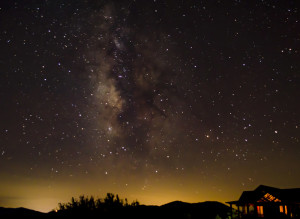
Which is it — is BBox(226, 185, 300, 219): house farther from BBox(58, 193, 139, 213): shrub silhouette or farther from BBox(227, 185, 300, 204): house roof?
BBox(58, 193, 139, 213): shrub silhouette

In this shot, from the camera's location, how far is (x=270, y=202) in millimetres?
23859

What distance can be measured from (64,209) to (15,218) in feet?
33.0

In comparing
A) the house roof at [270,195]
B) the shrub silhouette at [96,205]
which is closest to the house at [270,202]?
the house roof at [270,195]

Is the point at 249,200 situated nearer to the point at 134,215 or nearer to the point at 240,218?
the point at 240,218

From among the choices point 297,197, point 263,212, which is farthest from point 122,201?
point 263,212

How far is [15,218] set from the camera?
20641 mm

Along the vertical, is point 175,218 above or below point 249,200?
below

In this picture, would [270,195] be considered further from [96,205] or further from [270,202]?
[96,205]

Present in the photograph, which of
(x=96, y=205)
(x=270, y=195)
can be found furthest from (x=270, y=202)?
(x=96, y=205)

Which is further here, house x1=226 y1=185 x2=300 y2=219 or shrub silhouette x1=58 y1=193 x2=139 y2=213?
house x1=226 y1=185 x2=300 y2=219

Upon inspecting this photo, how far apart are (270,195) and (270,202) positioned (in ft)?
1.99

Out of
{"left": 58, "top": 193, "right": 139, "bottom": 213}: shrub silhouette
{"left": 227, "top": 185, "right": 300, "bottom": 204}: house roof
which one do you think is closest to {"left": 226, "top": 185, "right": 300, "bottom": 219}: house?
{"left": 227, "top": 185, "right": 300, "bottom": 204}: house roof

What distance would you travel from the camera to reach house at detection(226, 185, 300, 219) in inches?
873

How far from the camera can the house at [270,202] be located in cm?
2217
